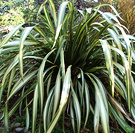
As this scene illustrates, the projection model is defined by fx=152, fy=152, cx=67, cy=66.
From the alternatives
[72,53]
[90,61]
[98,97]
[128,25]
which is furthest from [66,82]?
[128,25]

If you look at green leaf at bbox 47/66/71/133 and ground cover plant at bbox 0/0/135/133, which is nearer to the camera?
green leaf at bbox 47/66/71/133

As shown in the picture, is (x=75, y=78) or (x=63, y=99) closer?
(x=63, y=99)

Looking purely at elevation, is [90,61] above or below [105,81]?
above

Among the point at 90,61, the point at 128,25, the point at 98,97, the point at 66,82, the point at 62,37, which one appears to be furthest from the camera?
the point at 128,25

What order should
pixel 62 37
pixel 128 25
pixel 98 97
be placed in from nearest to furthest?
pixel 98 97 < pixel 62 37 < pixel 128 25

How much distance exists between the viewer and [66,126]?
152cm

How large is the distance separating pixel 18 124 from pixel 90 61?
100 centimetres

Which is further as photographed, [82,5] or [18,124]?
[82,5]

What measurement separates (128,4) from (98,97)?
2.24 m

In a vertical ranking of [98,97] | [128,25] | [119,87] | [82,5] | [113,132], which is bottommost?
[113,132]

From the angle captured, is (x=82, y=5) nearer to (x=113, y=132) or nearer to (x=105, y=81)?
(x=105, y=81)

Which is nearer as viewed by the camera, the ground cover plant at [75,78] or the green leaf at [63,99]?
the green leaf at [63,99]

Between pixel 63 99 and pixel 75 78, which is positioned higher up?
pixel 75 78

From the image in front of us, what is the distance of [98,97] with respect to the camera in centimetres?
128
